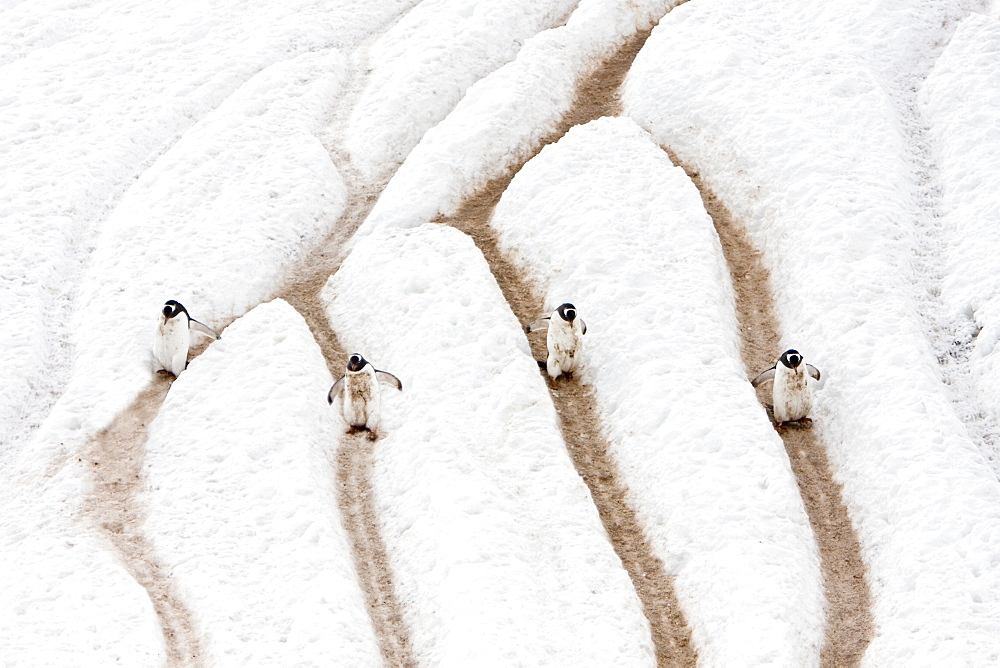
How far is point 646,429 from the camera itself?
1875cm

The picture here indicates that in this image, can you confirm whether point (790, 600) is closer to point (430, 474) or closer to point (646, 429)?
point (646, 429)

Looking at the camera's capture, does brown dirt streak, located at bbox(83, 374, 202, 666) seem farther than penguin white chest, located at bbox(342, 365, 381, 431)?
No

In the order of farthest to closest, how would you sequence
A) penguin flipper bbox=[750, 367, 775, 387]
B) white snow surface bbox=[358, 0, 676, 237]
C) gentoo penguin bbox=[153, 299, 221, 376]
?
white snow surface bbox=[358, 0, 676, 237] → gentoo penguin bbox=[153, 299, 221, 376] → penguin flipper bbox=[750, 367, 775, 387]

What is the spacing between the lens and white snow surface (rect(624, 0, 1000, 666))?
15.8 metres

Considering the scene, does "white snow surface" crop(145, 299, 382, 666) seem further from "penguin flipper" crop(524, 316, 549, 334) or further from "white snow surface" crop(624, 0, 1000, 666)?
"white snow surface" crop(624, 0, 1000, 666)

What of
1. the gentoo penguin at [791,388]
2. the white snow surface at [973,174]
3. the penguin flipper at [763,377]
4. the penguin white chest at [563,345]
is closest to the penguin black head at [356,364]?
the penguin white chest at [563,345]

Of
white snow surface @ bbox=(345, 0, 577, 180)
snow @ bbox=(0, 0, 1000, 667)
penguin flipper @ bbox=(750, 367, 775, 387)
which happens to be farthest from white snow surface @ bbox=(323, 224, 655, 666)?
white snow surface @ bbox=(345, 0, 577, 180)

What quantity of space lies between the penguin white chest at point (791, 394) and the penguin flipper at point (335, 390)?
25.7 ft

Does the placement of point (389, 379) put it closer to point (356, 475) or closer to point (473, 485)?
point (356, 475)

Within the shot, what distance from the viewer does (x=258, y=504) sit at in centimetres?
1753

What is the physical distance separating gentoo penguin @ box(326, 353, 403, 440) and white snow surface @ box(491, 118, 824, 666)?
163 inches

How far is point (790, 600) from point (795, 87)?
1505 cm

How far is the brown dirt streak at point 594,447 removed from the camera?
52.3ft

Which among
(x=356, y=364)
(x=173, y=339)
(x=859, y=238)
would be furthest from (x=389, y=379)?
(x=859, y=238)
